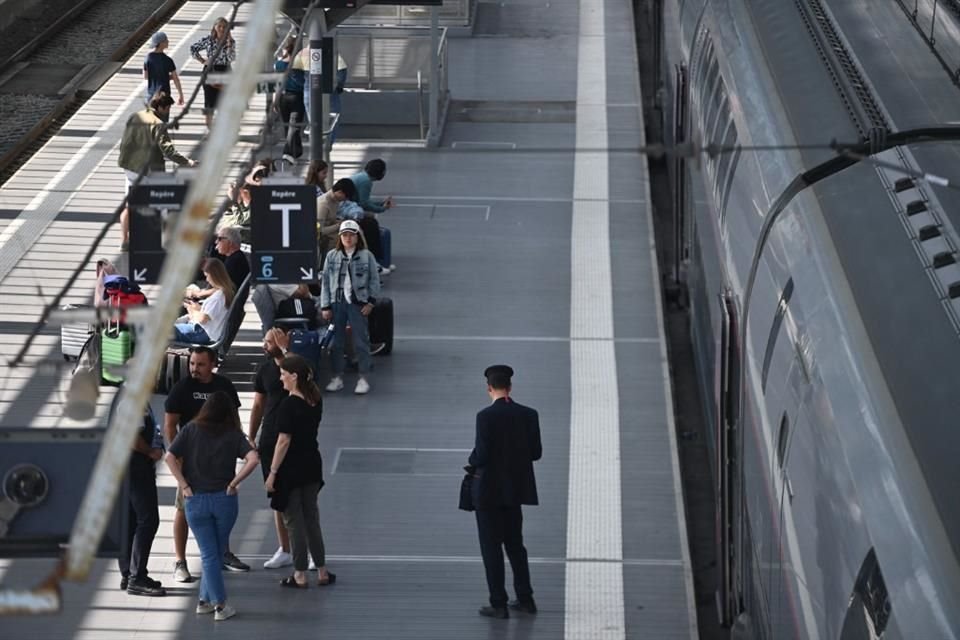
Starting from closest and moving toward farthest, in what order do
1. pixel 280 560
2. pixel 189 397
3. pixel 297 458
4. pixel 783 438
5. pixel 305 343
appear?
pixel 783 438, pixel 297 458, pixel 189 397, pixel 280 560, pixel 305 343

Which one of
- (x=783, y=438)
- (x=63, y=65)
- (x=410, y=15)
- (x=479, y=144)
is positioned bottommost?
(x=783, y=438)

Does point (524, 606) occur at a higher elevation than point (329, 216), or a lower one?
lower

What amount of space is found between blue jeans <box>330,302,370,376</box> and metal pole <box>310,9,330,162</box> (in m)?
3.59

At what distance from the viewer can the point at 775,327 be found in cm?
783

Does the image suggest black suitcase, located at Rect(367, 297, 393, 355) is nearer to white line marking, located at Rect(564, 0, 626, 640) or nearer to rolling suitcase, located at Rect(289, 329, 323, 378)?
rolling suitcase, located at Rect(289, 329, 323, 378)

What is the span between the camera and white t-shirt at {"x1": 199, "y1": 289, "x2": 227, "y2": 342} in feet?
47.2

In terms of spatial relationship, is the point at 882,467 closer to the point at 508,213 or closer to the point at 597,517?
the point at 597,517

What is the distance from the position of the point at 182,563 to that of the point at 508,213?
32.8ft

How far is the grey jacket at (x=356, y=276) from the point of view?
14.6m

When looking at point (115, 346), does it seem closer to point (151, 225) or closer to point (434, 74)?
point (151, 225)

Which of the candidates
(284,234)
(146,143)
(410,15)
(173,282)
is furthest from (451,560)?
(410,15)

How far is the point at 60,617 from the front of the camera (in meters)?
10.8

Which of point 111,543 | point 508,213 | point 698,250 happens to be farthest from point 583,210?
point 111,543

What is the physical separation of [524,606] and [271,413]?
6.32ft
